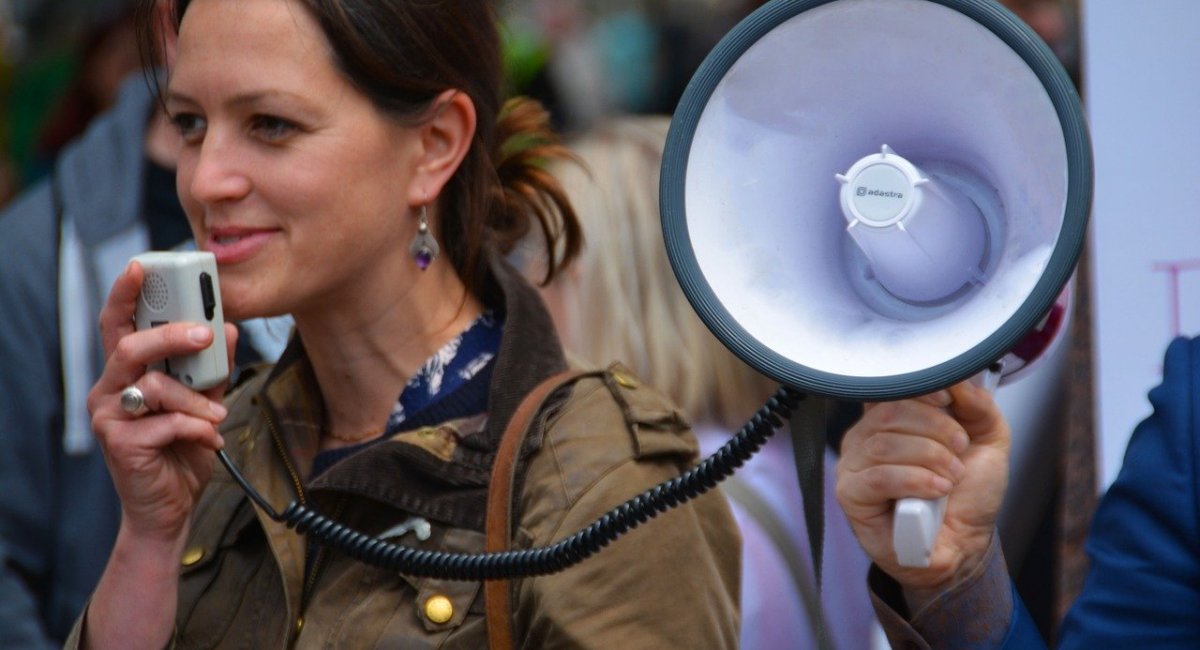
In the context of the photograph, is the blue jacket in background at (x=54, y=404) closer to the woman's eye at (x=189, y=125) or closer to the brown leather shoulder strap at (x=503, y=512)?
the woman's eye at (x=189, y=125)

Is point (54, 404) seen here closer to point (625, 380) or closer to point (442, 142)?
point (442, 142)

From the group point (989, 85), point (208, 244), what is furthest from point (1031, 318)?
point (208, 244)

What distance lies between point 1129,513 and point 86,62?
360 centimetres

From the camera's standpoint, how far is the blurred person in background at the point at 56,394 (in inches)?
123

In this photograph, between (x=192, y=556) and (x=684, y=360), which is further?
(x=684, y=360)

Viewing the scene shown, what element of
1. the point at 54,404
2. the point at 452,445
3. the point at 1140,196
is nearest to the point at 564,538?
the point at 452,445

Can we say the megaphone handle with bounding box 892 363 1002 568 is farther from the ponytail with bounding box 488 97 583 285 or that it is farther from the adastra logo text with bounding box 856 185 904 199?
the ponytail with bounding box 488 97 583 285

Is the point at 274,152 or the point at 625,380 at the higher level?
the point at 274,152

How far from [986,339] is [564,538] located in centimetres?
66

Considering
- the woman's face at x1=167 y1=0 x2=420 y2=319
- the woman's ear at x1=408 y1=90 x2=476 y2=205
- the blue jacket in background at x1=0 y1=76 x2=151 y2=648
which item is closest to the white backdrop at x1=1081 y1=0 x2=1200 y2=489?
the woman's ear at x1=408 y1=90 x2=476 y2=205

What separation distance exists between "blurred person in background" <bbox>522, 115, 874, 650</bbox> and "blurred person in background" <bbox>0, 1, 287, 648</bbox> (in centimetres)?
64

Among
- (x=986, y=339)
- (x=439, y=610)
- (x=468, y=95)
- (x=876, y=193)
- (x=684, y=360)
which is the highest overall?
(x=468, y=95)

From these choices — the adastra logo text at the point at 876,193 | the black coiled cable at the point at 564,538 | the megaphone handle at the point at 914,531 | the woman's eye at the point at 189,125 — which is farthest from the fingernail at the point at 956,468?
the woman's eye at the point at 189,125

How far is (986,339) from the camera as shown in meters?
1.49
